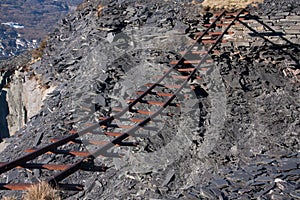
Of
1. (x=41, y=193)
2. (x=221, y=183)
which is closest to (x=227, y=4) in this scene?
(x=221, y=183)

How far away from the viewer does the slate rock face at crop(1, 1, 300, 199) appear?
5977mm

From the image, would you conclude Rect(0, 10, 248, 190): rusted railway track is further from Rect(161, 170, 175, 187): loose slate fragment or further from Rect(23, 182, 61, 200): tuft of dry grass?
Rect(161, 170, 175, 187): loose slate fragment

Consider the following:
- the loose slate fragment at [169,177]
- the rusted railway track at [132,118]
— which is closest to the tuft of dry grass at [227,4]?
the rusted railway track at [132,118]

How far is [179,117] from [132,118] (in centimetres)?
112

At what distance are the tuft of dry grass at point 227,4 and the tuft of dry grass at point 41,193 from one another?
8552 millimetres

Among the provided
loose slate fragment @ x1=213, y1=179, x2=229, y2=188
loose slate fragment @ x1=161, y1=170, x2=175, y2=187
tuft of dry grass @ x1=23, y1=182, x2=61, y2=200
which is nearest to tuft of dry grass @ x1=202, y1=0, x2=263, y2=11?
loose slate fragment @ x1=161, y1=170, x2=175, y2=187

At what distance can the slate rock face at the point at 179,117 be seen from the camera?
598 cm

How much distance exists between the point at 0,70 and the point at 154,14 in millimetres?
8844

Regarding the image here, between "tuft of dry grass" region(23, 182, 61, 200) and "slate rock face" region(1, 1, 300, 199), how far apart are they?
46.2 inches

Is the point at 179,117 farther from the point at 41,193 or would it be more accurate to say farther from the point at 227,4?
the point at 41,193

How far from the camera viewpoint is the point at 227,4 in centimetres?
1196

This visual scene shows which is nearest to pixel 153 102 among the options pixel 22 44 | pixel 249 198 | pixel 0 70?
pixel 249 198

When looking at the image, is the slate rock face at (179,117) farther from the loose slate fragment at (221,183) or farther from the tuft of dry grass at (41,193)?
the tuft of dry grass at (41,193)

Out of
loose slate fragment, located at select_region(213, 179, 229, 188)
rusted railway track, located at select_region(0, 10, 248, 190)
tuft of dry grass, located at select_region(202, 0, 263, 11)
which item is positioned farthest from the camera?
tuft of dry grass, located at select_region(202, 0, 263, 11)
